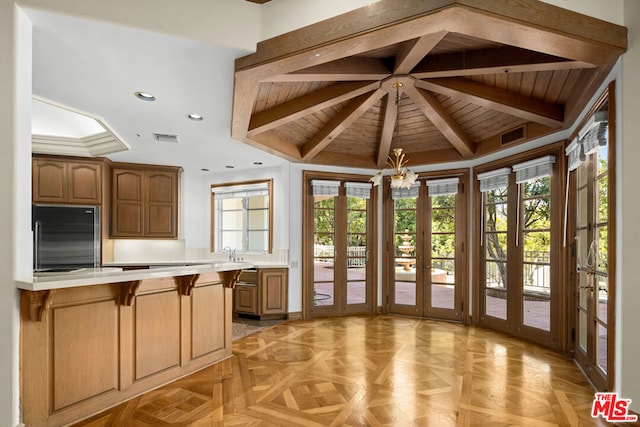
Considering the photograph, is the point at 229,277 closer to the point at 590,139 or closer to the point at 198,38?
the point at 198,38

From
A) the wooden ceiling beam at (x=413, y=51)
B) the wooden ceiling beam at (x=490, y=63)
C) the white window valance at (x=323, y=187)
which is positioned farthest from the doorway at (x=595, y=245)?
the white window valance at (x=323, y=187)

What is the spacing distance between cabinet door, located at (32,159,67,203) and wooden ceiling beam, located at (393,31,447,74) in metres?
4.97

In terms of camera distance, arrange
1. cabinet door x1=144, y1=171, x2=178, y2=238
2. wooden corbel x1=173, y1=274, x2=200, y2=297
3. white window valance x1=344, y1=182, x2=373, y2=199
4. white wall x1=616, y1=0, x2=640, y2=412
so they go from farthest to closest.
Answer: cabinet door x1=144, y1=171, x2=178, y2=238 → white window valance x1=344, y1=182, x2=373, y2=199 → wooden corbel x1=173, y1=274, x2=200, y2=297 → white wall x1=616, y1=0, x2=640, y2=412

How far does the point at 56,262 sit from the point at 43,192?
103 cm

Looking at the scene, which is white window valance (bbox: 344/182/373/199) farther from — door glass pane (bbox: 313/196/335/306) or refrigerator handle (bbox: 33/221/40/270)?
refrigerator handle (bbox: 33/221/40/270)

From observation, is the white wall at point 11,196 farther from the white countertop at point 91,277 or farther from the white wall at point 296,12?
the white wall at point 296,12

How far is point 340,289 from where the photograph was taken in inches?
229

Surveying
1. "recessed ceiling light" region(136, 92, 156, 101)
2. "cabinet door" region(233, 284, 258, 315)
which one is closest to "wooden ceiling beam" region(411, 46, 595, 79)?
"recessed ceiling light" region(136, 92, 156, 101)

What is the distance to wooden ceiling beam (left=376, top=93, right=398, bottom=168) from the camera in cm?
407

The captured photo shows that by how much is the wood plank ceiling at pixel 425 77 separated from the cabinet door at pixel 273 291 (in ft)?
5.97

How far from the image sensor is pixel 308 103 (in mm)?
3658

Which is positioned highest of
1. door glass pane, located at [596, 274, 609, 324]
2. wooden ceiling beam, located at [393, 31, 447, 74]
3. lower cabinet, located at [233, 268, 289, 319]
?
wooden ceiling beam, located at [393, 31, 447, 74]

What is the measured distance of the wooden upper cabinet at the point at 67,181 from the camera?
5141 millimetres

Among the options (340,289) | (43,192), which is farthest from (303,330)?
(43,192)
